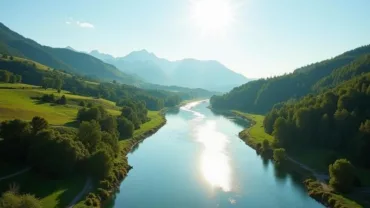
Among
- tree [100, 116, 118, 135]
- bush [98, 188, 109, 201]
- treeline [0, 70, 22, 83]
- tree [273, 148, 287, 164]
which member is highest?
treeline [0, 70, 22, 83]

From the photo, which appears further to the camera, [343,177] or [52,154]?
[343,177]

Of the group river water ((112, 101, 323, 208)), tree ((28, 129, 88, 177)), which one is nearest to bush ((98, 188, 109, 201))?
river water ((112, 101, 323, 208))

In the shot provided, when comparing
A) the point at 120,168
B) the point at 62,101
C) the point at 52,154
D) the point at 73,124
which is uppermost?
the point at 62,101

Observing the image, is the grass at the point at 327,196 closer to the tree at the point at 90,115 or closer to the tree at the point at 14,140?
the tree at the point at 14,140

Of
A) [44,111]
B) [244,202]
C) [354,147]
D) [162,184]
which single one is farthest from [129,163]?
[354,147]

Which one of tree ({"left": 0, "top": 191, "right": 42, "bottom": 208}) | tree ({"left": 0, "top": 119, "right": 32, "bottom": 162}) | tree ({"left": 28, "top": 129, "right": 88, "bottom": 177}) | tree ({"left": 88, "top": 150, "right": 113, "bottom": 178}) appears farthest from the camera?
tree ({"left": 88, "top": 150, "right": 113, "bottom": 178})

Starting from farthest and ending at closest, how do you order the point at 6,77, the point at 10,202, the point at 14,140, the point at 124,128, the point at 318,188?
the point at 6,77
the point at 124,128
the point at 318,188
the point at 14,140
the point at 10,202

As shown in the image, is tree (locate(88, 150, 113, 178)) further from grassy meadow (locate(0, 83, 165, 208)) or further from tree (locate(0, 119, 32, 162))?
tree (locate(0, 119, 32, 162))

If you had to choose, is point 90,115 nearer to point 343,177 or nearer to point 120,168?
point 120,168

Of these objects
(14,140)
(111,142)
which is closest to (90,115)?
(111,142)
